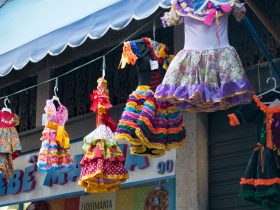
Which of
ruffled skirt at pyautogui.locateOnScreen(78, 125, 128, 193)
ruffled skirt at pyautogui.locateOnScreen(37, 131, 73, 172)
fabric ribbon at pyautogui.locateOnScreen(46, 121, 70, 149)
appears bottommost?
ruffled skirt at pyautogui.locateOnScreen(78, 125, 128, 193)

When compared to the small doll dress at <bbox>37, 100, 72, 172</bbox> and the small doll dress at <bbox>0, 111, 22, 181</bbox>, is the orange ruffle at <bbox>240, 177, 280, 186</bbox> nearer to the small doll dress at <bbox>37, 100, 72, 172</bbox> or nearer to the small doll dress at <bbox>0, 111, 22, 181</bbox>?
the small doll dress at <bbox>37, 100, 72, 172</bbox>

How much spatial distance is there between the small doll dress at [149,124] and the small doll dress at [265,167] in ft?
2.18

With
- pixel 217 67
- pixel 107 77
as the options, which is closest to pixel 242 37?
pixel 217 67

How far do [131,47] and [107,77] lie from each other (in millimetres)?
2380

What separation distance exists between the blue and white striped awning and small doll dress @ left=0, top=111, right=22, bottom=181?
66cm

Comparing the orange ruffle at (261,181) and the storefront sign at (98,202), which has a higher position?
the storefront sign at (98,202)

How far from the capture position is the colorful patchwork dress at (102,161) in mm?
6691

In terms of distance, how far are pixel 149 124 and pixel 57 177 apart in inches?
112

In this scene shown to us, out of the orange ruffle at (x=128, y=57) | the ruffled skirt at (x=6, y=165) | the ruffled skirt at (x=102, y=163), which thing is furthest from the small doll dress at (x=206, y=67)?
the ruffled skirt at (x=6, y=165)

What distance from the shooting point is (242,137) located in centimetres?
688

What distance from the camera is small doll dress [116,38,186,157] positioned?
6234mm

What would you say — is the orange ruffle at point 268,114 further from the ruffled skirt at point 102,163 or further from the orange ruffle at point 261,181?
the ruffled skirt at point 102,163

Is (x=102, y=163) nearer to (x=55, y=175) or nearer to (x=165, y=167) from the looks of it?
(x=165, y=167)

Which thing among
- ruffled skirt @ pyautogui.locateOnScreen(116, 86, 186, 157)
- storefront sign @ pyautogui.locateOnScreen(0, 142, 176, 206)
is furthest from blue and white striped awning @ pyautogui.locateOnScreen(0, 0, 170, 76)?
storefront sign @ pyautogui.locateOnScreen(0, 142, 176, 206)
